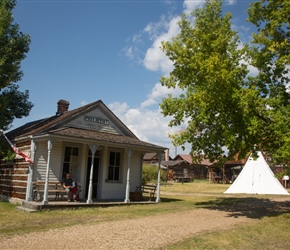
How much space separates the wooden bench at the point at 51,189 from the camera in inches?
601

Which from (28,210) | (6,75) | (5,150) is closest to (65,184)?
(28,210)

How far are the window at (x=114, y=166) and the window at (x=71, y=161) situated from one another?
6.91ft

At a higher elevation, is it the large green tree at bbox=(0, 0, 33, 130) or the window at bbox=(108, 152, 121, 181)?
the large green tree at bbox=(0, 0, 33, 130)

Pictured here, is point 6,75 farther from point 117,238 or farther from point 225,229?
point 225,229

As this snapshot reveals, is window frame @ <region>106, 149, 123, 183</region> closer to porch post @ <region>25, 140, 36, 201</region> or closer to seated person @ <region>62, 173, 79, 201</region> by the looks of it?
seated person @ <region>62, 173, 79, 201</region>

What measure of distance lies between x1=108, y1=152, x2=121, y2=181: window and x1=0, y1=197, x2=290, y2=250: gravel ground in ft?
20.8

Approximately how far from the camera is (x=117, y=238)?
874 centimetres

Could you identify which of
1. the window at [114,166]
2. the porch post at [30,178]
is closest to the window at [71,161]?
the porch post at [30,178]

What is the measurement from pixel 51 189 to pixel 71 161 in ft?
6.24

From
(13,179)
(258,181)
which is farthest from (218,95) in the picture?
(258,181)

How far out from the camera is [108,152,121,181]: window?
1853 centimetres

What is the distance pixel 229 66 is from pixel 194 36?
3.41 m

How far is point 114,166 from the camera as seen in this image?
1867cm

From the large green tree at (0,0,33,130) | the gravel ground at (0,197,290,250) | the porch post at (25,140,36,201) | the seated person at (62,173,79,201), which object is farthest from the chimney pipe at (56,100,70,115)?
the gravel ground at (0,197,290,250)
